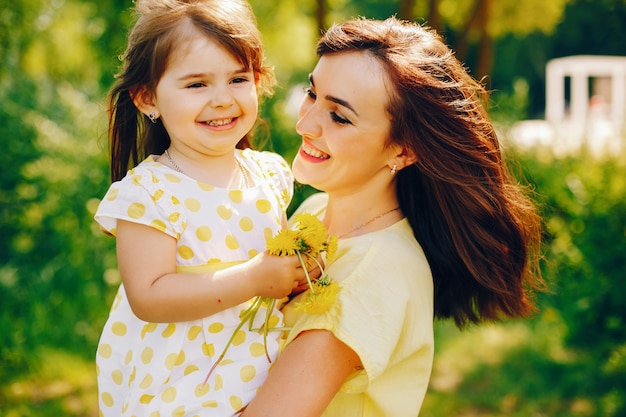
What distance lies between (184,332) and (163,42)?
92cm

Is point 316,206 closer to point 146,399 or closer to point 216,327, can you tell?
point 216,327

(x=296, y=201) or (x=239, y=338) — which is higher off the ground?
(x=239, y=338)

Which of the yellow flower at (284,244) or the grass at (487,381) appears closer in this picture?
the yellow flower at (284,244)

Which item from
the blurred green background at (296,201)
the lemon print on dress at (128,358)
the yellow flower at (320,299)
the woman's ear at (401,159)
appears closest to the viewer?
the yellow flower at (320,299)

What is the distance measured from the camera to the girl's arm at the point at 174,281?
2.19 meters

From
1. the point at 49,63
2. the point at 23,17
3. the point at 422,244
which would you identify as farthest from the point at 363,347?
the point at 49,63

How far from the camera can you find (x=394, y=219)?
2.71m

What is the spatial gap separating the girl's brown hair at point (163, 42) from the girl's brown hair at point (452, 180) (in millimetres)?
310

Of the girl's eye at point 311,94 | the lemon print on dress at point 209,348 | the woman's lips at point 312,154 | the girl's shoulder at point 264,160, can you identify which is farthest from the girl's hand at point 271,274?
the girl's eye at point 311,94

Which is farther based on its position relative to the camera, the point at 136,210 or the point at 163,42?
the point at 163,42

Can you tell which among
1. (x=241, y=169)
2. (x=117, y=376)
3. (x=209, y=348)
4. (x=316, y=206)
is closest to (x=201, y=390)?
(x=209, y=348)

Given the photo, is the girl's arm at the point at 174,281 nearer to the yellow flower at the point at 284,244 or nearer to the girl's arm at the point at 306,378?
the yellow flower at the point at 284,244

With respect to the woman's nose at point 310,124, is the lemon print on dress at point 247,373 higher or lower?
lower

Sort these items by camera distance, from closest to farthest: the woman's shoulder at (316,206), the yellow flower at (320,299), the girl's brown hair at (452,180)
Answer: the yellow flower at (320,299)
the girl's brown hair at (452,180)
the woman's shoulder at (316,206)
